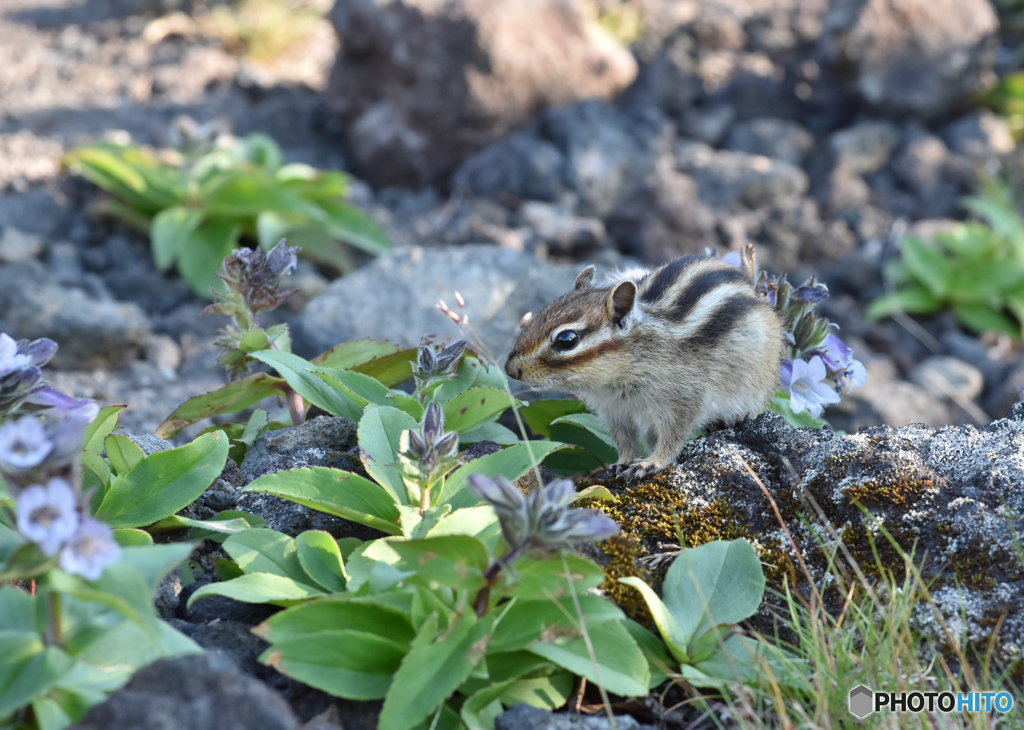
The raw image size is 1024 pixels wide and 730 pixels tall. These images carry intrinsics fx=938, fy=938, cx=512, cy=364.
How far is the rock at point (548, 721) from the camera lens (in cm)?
276

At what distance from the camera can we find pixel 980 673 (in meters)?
3.00

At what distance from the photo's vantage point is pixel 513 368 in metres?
4.12

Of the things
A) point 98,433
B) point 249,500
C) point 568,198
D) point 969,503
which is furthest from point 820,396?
point 568,198

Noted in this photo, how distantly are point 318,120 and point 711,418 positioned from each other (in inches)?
287

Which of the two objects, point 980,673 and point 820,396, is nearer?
point 980,673

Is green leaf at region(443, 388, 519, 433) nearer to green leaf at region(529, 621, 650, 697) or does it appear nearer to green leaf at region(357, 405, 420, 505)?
green leaf at region(357, 405, 420, 505)

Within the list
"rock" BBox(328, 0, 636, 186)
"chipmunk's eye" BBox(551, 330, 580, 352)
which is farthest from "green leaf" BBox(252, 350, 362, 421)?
"rock" BBox(328, 0, 636, 186)

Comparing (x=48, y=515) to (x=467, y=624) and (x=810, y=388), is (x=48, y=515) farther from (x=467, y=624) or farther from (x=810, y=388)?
(x=810, y=388)

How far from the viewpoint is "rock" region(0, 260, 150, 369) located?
6266 millimetres

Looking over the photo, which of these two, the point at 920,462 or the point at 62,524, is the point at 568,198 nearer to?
the point at 920,462

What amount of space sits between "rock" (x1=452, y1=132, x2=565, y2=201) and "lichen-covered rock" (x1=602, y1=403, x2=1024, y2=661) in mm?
5397

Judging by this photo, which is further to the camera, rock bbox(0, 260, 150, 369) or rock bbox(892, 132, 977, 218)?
rock bbox(892, 132, 977, 218)

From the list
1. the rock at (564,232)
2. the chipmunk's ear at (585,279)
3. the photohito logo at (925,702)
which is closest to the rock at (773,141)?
the rock at (564,232)

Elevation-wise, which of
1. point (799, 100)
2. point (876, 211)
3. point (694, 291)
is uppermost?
point (694, 291)
